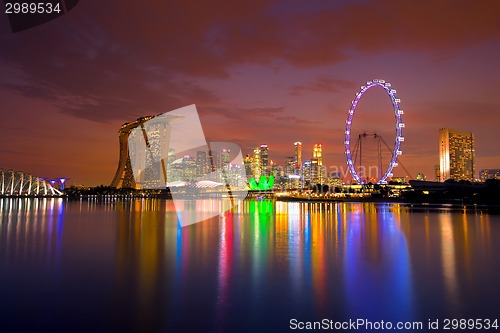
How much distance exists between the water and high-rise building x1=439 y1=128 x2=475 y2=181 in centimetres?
16140

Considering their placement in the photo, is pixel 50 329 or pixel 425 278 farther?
pixel 425 278

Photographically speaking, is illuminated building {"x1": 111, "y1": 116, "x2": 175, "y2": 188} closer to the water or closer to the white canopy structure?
the white canopy structure

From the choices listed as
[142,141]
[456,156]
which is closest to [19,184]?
[142,141]

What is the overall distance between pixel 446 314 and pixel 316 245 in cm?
1078

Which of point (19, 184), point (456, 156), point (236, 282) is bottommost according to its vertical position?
point (236, 282)

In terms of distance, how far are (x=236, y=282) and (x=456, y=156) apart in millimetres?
179511

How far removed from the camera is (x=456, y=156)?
566 feet

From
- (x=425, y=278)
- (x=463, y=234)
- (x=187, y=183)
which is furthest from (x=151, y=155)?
(x=425, y=278)

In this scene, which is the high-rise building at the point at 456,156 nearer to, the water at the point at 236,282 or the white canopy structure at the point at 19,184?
the white canopy structure at the point at 19,184

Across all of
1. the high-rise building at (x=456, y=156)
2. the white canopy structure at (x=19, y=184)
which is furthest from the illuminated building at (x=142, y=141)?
the high-rise building at (x=456, y=156)

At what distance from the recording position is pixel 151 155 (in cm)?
13775

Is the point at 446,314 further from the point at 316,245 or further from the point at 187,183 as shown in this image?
the point at 187,183

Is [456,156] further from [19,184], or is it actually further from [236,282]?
[236,282]

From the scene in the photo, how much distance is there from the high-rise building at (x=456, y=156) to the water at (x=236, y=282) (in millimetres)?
161404
